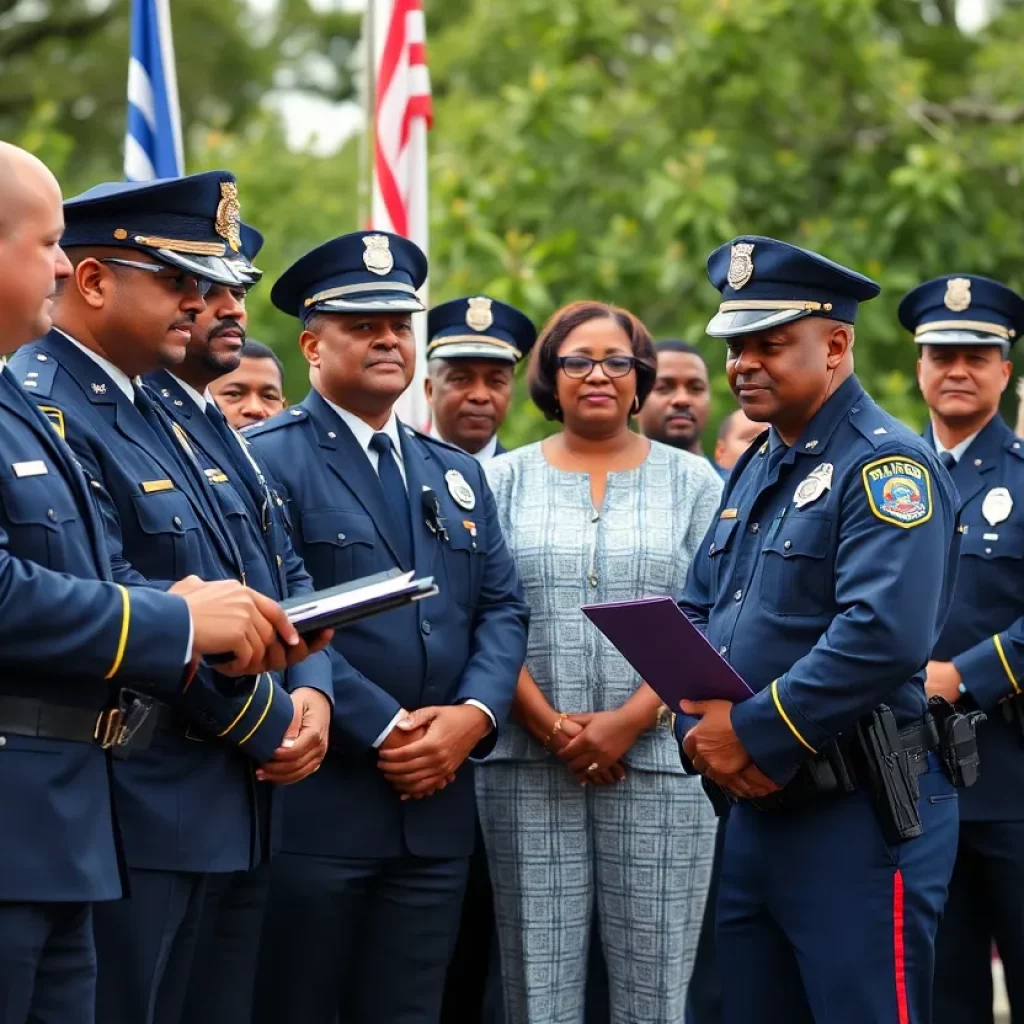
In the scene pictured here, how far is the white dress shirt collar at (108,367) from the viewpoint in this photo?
13.0 feet

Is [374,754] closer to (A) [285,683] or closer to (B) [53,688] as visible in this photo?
(A) [285,683]

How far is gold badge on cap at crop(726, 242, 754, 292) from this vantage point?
4398mm

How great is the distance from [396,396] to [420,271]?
0.43 metres

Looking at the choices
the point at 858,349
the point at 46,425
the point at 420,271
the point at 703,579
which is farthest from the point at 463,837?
the point at 858,349

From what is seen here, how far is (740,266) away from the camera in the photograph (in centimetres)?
443

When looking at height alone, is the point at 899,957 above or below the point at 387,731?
below

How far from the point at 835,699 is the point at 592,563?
1.32 metres

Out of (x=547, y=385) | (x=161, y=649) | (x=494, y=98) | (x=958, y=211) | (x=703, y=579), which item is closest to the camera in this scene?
(x=161, y=649)

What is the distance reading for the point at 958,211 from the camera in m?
10.7

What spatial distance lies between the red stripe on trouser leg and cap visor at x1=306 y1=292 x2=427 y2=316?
6.61 ft

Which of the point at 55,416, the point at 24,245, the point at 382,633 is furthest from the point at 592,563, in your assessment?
the point at 24,245

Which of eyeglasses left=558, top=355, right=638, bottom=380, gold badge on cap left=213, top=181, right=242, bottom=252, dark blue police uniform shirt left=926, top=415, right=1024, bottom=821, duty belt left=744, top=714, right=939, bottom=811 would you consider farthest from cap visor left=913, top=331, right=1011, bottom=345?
gold badge on cap left=213, top=181, right=242, bottom=252

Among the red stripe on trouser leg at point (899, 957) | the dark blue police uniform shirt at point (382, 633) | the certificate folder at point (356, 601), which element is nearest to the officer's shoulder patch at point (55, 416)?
the certificate folder at point (356, 601)

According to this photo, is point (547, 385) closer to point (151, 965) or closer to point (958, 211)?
point (151, 965)
